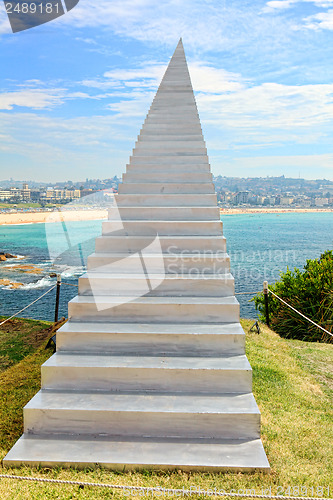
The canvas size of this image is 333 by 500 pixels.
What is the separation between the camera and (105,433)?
3244mm

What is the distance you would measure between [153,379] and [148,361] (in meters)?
0.18

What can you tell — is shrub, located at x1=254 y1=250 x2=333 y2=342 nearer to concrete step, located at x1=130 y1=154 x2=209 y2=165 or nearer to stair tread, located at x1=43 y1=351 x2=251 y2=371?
concrete step, located at x1=130 y1=154 x2=209 y2=165

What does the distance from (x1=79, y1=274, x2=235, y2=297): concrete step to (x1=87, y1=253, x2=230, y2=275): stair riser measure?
0.76 ft

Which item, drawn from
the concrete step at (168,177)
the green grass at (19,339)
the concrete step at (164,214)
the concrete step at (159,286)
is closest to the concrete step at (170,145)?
the concrete step at (168,177)

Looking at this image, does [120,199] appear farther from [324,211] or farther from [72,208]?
[324,211]

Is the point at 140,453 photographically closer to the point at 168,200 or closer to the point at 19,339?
the point at 168,200

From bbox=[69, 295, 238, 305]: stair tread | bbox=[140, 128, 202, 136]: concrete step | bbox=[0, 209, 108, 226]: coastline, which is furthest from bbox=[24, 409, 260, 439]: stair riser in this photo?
bbox=[0, 209, 108, 226]: coastline

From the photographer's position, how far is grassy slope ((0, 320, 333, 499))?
2.77m

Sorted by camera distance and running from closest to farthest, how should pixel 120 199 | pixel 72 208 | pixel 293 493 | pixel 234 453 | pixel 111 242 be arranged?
pixel 293 493
pixel 234 453
pixel 111 242
pixel 120 199
pixel 72 208

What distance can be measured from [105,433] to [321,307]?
5634 mm

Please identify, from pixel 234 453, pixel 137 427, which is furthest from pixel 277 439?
pixel 137 427

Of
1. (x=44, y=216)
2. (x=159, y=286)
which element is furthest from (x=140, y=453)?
(x=44, y=216)

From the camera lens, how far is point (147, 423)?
10.5 ft

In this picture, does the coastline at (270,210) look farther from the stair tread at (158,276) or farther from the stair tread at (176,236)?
the stair tread at (158,276)
